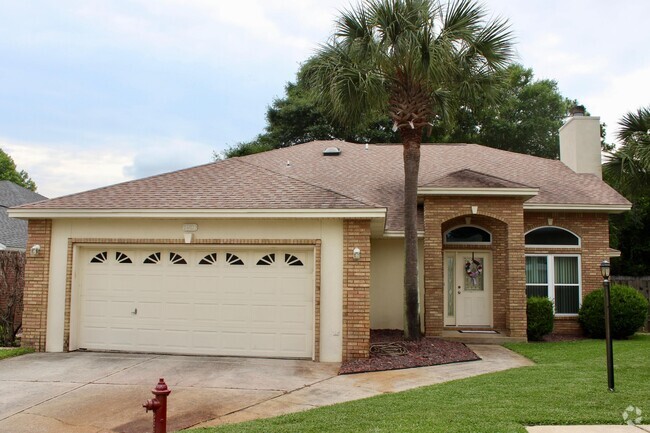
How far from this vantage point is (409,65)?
1106 cm

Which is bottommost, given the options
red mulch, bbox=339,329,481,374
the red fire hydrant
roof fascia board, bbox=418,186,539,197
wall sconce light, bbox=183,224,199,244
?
red mulch, bbox=339,329,481,374

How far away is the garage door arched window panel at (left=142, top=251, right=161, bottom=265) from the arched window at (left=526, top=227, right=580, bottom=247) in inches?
383

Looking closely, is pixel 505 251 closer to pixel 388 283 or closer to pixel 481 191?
pixel 481 191

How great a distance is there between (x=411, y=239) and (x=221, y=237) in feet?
14.0

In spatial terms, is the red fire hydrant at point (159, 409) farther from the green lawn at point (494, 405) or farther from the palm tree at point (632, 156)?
the palm tree at point (632, 156)

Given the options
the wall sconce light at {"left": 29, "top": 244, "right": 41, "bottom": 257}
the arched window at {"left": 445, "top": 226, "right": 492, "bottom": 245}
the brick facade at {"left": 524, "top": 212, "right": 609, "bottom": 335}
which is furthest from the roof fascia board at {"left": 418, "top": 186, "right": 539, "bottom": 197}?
the wall sconce light at {"left": 29, "top": 244, "right": 41, "bottom": 257}

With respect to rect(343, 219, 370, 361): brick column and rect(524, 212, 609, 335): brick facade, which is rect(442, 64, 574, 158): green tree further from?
rect(343, 219, 370, 361): brick column

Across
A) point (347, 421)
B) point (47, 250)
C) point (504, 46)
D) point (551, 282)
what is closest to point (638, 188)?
A: point (551, 282)

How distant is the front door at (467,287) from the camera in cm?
1418

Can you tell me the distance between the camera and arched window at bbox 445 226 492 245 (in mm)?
14180

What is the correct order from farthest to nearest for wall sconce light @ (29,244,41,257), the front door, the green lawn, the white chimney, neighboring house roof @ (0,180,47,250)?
neighboring house roof @ (0,180,47,250) < the white chimney < the front door < wall sconce light @ (29,244,41,257) < the green lawn

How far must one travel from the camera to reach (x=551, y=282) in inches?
555

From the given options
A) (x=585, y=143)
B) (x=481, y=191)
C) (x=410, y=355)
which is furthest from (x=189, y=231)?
(x=585, y=143)

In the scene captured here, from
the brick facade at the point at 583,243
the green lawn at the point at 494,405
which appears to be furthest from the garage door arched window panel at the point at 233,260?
the brick facade at the point at 583,243
